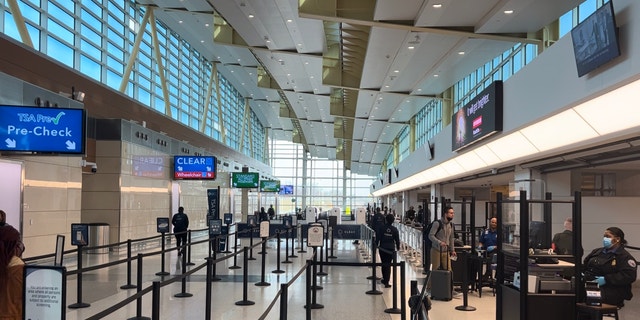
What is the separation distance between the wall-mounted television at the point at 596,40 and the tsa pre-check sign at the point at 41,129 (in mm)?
9914

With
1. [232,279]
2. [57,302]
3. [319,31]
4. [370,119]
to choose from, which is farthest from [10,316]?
[370,119]

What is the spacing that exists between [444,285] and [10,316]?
7.33m

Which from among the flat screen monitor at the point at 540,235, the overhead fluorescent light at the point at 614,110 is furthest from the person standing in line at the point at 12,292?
the flat screen monitor at the point at 540,235

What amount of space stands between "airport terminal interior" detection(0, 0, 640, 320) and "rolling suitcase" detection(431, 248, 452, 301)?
130mm

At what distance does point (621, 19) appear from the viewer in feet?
21.4

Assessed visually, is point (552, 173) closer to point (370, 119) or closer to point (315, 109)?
point (370, 119)

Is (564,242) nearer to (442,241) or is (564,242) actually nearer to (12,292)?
(442,241)

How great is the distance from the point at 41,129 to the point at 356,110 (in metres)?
23.4

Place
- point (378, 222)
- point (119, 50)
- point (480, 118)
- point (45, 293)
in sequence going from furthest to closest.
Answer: point (119, 50), point (378, 222), point (480, 118), point (45, 293)

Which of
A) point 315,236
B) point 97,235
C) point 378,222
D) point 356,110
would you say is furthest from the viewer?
point 356,110

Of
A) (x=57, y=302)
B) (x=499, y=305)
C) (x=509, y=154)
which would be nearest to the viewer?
(x=57, y=302)

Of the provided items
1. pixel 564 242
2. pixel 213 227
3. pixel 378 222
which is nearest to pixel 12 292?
pixel 564 242

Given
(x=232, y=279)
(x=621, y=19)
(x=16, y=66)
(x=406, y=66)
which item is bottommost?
(x=232, y=279)

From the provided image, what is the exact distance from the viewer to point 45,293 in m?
5.16
